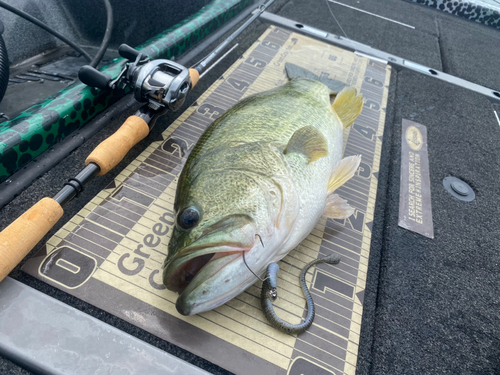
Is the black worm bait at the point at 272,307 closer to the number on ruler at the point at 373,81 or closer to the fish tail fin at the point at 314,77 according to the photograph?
the fish tail fin at the point at 314,77

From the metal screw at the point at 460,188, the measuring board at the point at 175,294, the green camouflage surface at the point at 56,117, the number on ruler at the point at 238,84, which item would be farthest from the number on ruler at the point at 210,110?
the metal screw at the point at 460,188

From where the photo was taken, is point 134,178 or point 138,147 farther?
point 138,147

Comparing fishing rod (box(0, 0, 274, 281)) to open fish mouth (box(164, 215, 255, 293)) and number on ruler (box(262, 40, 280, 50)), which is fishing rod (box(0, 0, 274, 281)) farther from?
number on ruler (box(262, 40, 280, 50))

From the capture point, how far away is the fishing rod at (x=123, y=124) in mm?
1022

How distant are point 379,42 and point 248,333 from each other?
9.79ft

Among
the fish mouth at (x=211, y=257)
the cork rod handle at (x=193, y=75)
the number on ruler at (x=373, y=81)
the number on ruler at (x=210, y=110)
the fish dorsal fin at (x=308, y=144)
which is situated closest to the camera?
the fish mouth at (x=211, y=257)

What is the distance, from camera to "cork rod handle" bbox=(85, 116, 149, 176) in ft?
3.99

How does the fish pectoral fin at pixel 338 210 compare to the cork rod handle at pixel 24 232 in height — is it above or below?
below

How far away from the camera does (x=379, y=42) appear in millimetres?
3039

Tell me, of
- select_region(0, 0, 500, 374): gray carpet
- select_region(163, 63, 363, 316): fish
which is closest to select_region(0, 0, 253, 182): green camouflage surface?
select_region(0, 0, 500, 374): gray carpet

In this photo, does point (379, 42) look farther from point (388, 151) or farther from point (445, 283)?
point (445, 283)

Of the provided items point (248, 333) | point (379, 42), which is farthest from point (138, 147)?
point (379, 42)

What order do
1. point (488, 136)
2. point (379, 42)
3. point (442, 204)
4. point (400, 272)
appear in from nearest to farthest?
point (400, 272) < point (442, 204) < point (488, 136) < point (379, 42)

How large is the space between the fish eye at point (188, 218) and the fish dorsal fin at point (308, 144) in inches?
17.9
